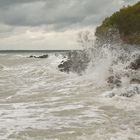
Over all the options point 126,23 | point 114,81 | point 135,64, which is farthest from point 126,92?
point 126,23

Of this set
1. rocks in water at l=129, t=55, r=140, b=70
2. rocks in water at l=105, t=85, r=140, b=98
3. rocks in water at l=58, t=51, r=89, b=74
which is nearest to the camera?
rocks in water at l=105, t=85, r=140, b=98

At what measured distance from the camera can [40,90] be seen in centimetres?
2017

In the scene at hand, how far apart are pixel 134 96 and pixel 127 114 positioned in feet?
10.5

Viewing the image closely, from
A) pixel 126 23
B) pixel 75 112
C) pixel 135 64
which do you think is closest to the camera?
pixel 75 112

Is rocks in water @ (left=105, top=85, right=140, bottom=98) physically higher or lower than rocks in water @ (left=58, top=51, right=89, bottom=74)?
lower

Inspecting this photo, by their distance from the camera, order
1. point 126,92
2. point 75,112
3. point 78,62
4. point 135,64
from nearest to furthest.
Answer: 1. point 75,112
2. point 126,92
3. point 135,64
4. point 78,62

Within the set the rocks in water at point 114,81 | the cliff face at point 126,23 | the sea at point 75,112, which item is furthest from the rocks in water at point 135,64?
the cliff face at point 126,23

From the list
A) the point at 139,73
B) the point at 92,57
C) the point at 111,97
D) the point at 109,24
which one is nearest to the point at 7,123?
the point at 111,97

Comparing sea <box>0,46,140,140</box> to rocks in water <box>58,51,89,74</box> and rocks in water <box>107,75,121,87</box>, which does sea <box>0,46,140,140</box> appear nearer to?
rocks in water <box>107,75,121,87</box>

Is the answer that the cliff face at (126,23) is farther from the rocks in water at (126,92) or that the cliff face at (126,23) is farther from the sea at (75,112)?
the rocks in water at (126,92)

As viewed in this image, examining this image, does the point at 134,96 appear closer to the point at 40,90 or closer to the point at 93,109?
the point at 93,109

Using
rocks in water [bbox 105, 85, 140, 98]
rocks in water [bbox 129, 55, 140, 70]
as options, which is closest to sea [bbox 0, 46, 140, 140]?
rocks in water [bbox 105, 85, 140, 98]

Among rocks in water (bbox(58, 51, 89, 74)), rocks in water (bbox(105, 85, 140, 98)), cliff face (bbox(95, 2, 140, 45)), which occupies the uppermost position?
cliff face (bbox(95, 2, 140, 45))

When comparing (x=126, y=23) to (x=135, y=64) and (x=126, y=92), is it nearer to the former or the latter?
(x=135, y=64)
